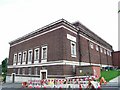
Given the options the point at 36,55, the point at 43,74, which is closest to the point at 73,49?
the point at 43,74

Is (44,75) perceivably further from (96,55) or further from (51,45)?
(96,55)

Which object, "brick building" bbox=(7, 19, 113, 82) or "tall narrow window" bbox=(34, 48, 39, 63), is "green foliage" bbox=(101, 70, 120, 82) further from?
"tall narrow window" bbox=(34, 48, 39, 63)

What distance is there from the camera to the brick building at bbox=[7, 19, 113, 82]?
67.3 feet

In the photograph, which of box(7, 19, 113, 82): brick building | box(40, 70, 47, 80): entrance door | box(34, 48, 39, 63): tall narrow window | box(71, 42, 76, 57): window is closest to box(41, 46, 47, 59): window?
box(7, 19, 113, 82): brick building

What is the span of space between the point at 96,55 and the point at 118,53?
1316cm

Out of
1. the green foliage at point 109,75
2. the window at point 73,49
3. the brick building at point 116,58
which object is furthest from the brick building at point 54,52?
the brick building at point 116,58

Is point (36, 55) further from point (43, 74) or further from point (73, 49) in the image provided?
point (73, 49)

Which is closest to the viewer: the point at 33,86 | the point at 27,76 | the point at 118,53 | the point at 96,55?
the point at 33,86

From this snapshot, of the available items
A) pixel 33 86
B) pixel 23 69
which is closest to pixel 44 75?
pixel 33 86

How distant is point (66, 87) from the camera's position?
15.0m

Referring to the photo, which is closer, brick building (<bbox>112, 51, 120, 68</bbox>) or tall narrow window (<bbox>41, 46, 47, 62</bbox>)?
tall narrow window (<bbox>41, 46, 47, 62</bbox>)

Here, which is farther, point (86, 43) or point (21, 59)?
point (21, 59)

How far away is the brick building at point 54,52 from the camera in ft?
67.3

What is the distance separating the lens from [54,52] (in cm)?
2123
